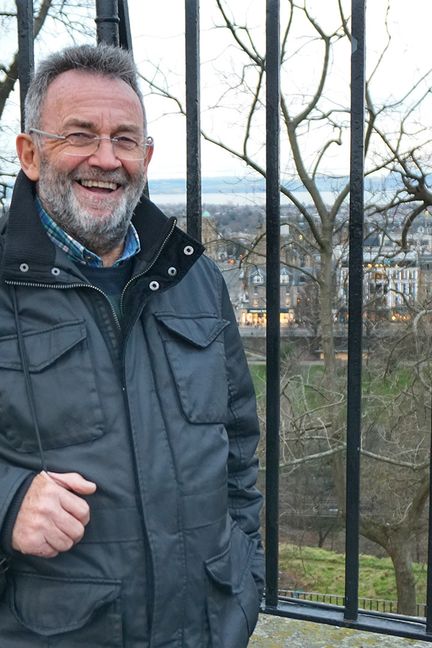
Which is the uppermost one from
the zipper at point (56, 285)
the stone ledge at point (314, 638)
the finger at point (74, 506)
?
the zipper at point (56, 285)

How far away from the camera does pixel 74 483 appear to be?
119 cm

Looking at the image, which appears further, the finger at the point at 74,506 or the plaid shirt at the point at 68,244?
the plaid shirt at the point at 68,244

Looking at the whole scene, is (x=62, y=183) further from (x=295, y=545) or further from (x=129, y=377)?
(x=295, y=545)

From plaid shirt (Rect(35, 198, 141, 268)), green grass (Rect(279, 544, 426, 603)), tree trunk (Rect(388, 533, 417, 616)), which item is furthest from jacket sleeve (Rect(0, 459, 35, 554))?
green grass (Rect(279, 544, 426, 603))

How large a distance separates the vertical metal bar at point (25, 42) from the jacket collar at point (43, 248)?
38cm

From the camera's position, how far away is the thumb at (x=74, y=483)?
3.90ft

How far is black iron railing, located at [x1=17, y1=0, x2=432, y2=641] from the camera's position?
164cm

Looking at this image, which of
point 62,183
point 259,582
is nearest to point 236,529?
point 259,582

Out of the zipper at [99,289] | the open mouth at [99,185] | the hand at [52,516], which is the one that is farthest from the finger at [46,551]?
the open mouth at [99,185]

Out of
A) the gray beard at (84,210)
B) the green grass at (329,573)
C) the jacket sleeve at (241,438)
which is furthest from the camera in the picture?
the green grass at (329,573)

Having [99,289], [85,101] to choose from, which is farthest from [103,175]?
[99,289]

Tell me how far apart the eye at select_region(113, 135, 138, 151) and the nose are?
2 centimetres

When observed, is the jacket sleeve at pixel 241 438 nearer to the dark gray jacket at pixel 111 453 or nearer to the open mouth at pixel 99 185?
the dark gray jacket at pixel 111 453

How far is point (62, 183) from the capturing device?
54.9 inches
